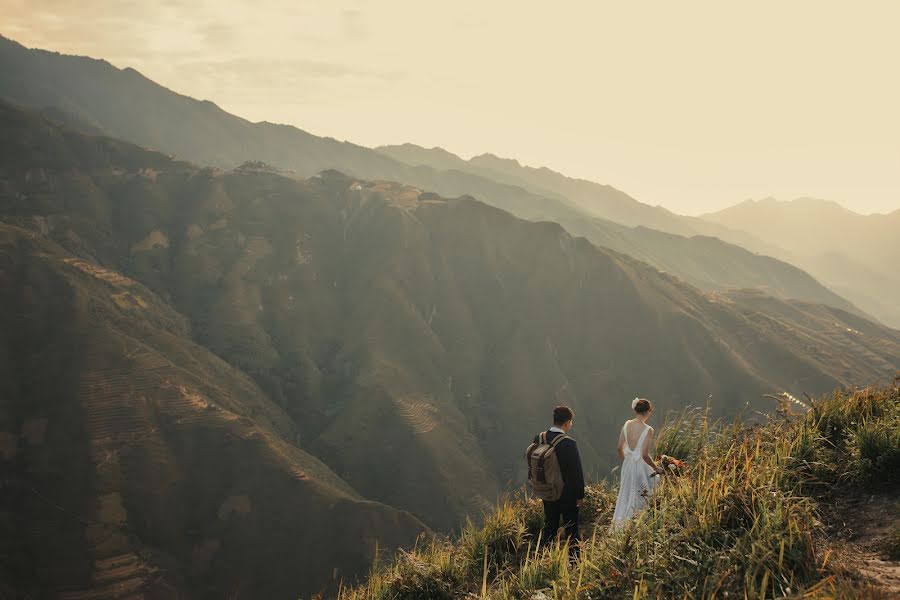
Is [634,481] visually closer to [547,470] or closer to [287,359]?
[547,470]

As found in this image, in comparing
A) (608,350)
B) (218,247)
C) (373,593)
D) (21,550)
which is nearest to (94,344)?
(21,550)

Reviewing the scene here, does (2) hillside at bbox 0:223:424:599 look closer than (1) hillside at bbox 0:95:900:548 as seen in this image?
Yes

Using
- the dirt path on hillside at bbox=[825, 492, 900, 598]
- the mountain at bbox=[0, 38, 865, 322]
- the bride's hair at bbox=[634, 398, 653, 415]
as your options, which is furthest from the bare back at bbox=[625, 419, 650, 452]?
the mountain at bbox=[0, 38, 865, 322]

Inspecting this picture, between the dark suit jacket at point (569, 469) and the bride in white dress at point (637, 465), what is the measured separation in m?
0.47

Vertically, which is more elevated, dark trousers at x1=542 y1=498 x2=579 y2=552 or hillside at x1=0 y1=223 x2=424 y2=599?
dark trousers at x1=542 y1=498 x2=579 y2=552

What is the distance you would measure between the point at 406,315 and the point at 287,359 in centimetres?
1603

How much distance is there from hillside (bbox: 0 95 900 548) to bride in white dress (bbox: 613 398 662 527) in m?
46.0

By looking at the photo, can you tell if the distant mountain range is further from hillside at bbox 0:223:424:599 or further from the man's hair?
the man's hair

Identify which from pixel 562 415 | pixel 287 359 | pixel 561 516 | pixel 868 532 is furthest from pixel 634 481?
pixel 287 359

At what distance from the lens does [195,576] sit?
112 ft

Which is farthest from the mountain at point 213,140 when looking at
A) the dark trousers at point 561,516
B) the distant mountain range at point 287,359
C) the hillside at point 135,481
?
the dark trousers at point 561,516

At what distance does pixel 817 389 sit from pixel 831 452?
7802 cm

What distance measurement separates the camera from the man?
19.2 ft

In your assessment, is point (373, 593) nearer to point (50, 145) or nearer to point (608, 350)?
point (608, 350)
